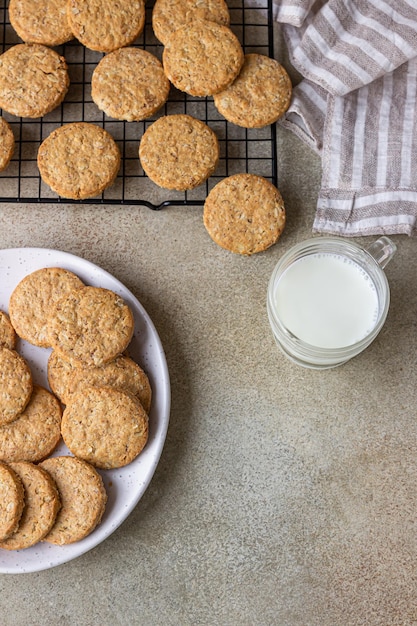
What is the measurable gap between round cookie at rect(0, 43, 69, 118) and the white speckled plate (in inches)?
13.3

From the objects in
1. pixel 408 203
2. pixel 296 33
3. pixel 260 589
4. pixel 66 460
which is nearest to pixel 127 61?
pixel 296 33

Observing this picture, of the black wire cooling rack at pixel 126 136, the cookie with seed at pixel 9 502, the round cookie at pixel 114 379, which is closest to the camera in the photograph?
the cookie with seed at pixel 9 502

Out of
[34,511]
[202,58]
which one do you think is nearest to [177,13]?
[202,58]

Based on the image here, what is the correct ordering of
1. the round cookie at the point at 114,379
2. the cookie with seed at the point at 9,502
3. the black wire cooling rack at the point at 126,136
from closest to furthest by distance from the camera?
the cookie with seed at the point at 9,502, the round cookie at the point at 114,379, the black wire cooling rack at the point at 126,136

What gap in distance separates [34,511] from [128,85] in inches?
38.9

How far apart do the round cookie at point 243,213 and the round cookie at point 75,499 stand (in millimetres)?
609

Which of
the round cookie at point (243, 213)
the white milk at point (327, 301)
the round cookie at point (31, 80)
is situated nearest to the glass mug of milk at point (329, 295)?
the white milk at point (327, 301)

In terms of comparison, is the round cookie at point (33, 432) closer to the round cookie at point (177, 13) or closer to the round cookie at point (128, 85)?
the round cookie at point (128, 85)

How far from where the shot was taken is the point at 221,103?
1.69m

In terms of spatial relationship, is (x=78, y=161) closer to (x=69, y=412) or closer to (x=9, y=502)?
(x=69, y=412)

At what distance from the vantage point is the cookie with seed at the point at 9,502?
148cm

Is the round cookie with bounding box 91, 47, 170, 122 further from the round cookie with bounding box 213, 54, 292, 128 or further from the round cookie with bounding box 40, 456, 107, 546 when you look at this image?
the round cookie with bounding box 40, 456, 107, 546

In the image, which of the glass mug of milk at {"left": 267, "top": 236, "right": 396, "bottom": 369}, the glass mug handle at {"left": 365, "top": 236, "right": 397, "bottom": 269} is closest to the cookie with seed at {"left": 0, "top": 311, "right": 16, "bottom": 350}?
the glass mug of milk at {"left": 267, "top": 236, "right": 396, "bottom": 369}

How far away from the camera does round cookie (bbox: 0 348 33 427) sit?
1.55 m
